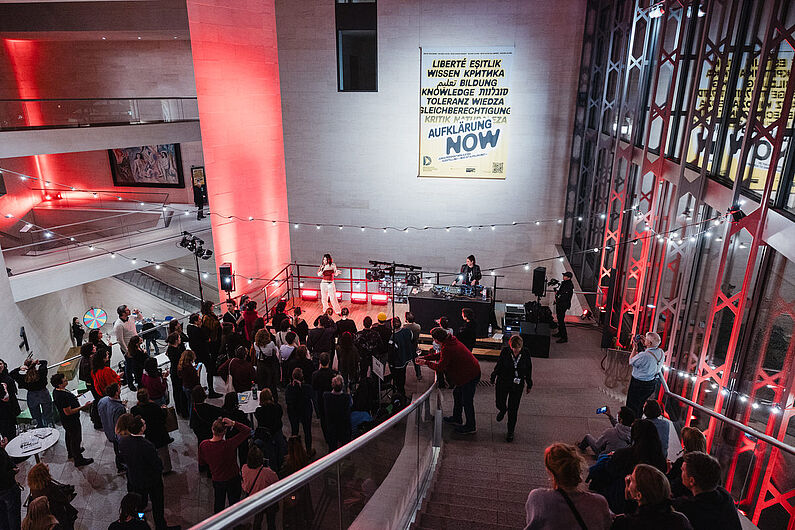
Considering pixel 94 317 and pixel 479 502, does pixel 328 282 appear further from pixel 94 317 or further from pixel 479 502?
pixel 479 502

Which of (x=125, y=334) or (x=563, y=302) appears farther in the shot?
(x=563, y=302)

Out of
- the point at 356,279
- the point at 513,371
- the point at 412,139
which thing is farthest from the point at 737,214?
the point at 356,279

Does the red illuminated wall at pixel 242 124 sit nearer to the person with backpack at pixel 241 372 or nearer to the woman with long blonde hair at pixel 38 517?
the person with backpack at pixel 241 372

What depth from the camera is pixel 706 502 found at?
115 inches

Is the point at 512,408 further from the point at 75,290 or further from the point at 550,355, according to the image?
the point at 75,290

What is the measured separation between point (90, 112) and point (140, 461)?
11.1 m

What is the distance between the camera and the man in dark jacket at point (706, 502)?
9.53 ft

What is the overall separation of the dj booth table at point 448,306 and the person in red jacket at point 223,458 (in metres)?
6.01

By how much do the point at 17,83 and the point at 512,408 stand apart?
17.6 meters

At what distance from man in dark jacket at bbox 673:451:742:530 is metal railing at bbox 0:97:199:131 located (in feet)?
43.5

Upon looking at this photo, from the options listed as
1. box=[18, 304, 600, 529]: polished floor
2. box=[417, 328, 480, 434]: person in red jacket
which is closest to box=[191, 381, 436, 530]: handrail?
Answer: box=[18, 304, 600, 529]: polished floor

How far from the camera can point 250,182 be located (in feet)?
44.6

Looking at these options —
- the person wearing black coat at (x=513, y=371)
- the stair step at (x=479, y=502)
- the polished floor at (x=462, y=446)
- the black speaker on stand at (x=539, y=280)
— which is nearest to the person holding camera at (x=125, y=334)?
the polished floor at (x=462, y=446)

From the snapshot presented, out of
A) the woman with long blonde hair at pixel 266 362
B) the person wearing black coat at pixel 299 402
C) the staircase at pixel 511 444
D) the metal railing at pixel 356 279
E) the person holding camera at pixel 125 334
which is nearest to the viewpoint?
the staircase at pixel 511 444
